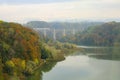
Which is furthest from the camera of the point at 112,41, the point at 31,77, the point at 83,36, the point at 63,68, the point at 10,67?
the point at 83,36

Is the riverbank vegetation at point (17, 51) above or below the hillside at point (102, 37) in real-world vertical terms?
above

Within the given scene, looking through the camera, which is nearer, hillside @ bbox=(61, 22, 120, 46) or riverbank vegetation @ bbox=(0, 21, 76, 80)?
riverbank vegetation @ bbox=(0, 21, 76, 80)

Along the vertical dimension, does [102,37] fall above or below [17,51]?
below

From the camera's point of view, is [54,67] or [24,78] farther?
[54,67]

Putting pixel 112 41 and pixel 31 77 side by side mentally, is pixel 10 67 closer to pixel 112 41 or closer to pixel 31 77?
→ pixel 31 77

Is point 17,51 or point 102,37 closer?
point 17,51

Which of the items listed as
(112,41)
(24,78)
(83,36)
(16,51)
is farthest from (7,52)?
(83,36)

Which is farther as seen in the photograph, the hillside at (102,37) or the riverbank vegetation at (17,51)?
the hillside at (102,37)

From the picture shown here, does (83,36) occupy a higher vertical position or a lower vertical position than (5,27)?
lower

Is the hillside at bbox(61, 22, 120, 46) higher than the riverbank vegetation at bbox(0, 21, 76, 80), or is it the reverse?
the riverbank vegetation at bbox(0, 21, 76, 80)

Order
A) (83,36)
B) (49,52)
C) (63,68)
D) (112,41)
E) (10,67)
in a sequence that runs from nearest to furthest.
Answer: (10,67) < (63,68) < (49,52) < (112,41) < (83,36)
